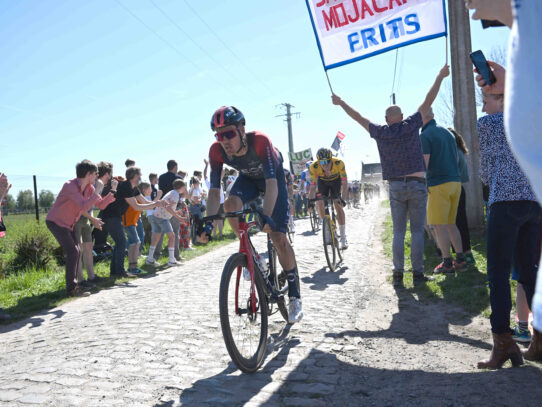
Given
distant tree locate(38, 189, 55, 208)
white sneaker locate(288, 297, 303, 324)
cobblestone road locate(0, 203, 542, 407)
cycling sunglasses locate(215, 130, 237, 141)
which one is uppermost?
distant tree locate(38, 189, 55, 208)

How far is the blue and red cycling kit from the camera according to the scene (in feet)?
13.4

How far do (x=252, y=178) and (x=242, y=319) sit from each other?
1.64 metres

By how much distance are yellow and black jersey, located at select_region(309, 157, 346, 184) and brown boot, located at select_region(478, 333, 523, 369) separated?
5.93 m

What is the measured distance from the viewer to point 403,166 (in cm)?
584

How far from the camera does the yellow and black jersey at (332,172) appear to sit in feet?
29.5

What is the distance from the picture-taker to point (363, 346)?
157 inches

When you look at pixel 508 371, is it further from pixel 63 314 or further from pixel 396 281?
pixel 63 314

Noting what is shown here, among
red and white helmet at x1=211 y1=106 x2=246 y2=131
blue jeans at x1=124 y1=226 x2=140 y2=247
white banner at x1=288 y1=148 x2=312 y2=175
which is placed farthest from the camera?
white banner at x1=288 y1=148 x2=312 y2=175

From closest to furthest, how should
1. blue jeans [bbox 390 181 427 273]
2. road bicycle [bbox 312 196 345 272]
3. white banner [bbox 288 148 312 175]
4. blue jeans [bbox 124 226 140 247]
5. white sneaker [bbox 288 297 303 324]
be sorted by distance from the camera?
white sneaker [bbox 288 297 303 324] → blue jeans [bbox 390 181 427 273] → road bicycle [bbox 312 196 345 272] → blue jeans [bbox 124 226 140 247] → white banner [bbox 288 148 312 175]

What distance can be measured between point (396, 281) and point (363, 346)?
2440 millimetres

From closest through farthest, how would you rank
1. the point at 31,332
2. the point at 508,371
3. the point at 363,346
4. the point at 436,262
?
the point at 508,371 → the point at 363,346 → the point at 31,332 → the point at 436,262

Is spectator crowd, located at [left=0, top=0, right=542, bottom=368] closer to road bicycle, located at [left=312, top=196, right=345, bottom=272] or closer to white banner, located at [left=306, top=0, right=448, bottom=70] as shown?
white banner, located at [left=306, top=0, right=448, bottom=70]

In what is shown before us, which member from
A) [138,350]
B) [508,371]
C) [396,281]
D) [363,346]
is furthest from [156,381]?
[396,281]

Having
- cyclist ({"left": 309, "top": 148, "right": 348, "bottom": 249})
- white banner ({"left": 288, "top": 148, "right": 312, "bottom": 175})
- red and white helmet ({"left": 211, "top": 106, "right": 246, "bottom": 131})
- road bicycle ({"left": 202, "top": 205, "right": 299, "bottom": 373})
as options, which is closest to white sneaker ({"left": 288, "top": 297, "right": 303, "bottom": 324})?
road bicycle ({"left": 202, "top": 205, "right": 299, "bottom": 373})
